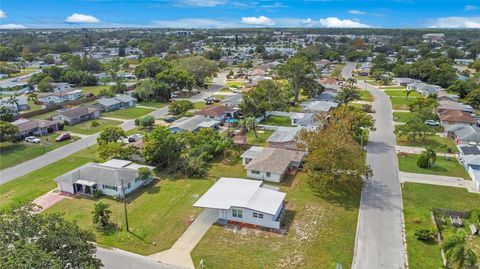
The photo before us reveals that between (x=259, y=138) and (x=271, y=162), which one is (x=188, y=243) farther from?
(x=259, y=138)

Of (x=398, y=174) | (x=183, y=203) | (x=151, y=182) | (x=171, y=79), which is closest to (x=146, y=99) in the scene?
(x=171, y=79)

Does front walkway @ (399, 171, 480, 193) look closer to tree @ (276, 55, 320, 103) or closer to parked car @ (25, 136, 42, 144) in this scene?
tree @ (276, 55, 320, 103)

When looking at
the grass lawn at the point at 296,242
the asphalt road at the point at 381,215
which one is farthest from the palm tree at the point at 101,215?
the asphalt road at the point at 381,215

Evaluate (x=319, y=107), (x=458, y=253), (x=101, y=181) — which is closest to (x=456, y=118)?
(x=319, y=107)

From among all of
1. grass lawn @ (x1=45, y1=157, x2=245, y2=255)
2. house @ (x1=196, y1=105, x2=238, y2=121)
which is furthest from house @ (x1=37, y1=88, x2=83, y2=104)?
grass lawn @ (x1=45, y1=157, x2=245, y2=255)

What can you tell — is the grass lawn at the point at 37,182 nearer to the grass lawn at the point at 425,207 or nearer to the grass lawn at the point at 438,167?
the grass lawn at the point at 425,207
